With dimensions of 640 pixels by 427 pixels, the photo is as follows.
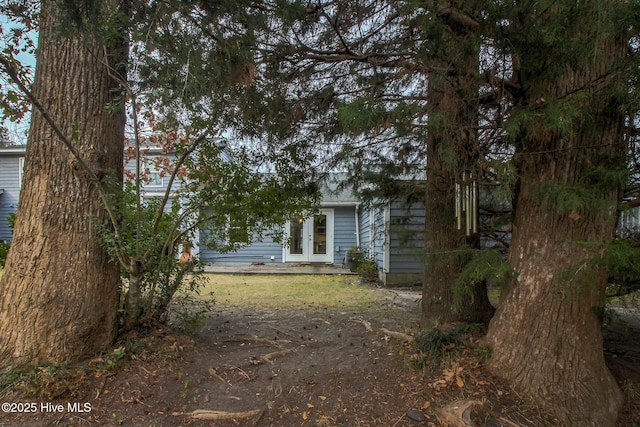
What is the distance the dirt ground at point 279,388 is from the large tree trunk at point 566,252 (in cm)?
24

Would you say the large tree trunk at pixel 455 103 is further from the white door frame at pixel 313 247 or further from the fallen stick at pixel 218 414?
the white door frame at pixel 313 247

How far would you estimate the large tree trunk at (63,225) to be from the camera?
3.06 metres

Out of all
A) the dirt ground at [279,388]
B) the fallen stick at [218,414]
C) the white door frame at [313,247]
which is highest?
the white door frame at [313,247]

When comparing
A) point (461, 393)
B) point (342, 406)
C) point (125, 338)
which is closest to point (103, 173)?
point (125, 338)

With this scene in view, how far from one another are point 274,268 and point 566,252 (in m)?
10.1

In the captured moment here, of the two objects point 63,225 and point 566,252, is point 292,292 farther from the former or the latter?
point 566,252

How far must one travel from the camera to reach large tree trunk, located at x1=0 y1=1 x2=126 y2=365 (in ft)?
10.0

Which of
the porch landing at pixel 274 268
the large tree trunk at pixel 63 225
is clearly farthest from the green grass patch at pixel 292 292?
the large tree trunk at pixel 63 225

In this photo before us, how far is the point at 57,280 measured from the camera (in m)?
3.15

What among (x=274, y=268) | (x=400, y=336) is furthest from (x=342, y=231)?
(x=400, y=336)

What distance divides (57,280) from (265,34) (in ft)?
9.80

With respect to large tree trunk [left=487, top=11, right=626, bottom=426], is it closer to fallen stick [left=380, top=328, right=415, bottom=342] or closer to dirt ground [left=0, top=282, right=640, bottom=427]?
dirt ground [left=0, top=282, right=640, bottom=427]

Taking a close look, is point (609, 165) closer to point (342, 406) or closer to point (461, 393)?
point (461, 393)

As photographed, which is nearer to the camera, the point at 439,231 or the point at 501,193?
the point at 501,193
